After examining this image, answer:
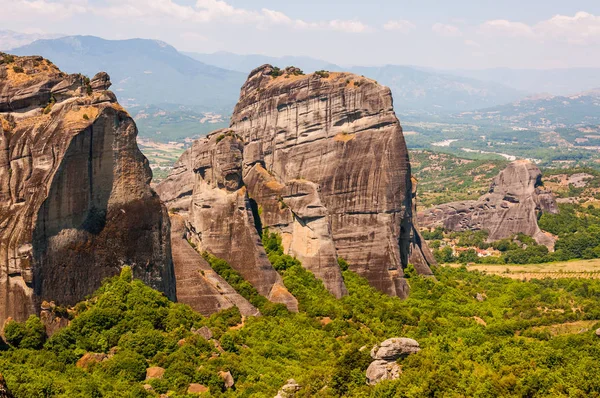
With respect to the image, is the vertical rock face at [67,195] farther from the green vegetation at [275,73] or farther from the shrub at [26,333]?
the green vegetation at [275,73]

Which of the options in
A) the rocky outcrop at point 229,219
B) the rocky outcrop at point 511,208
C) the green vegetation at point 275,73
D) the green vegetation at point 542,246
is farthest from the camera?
the rocky outcrop at point 511,208

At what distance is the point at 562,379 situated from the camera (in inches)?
1184

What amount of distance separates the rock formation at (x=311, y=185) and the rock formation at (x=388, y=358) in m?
19.9

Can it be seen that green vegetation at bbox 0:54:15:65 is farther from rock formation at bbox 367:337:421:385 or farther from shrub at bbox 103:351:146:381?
rock formation at bbox 367:337:421:385

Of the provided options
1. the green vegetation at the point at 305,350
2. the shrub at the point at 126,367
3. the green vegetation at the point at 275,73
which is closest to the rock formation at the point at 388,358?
the green vegetation at the point at 305,350

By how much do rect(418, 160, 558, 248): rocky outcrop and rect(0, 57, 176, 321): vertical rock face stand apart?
7551cm

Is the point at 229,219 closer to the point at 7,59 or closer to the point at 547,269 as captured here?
the point at 7,59

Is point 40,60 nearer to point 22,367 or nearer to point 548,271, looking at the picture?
point 22,367

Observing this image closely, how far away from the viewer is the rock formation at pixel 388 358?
108 feet

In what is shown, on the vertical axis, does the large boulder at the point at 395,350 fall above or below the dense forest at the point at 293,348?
above

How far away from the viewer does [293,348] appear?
45.0 meters

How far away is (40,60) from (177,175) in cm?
1972

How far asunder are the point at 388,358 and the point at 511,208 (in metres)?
83.3

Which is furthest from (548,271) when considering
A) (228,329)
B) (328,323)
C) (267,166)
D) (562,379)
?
(562,379)
